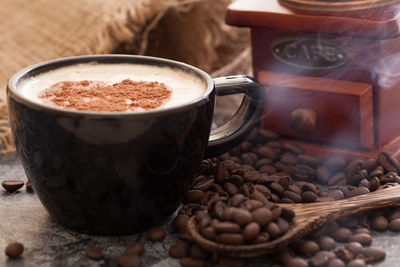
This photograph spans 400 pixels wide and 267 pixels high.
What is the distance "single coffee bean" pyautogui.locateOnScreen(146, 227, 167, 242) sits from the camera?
1.32 m

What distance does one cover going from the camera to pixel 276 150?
1820 mm

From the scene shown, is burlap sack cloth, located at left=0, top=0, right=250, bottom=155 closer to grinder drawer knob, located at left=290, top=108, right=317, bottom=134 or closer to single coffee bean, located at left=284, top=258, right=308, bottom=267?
grinder drawer knob, located at left=290, top=108, right=317, bottom=134

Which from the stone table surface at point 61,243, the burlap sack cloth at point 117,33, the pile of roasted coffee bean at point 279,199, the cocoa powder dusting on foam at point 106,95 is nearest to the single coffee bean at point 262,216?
the pile of roasted coffee bean at point 279,199

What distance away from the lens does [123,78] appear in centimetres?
147

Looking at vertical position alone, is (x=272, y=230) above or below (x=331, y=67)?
below

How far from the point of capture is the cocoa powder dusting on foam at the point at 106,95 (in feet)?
4.14

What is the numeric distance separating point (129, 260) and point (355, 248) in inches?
20.6

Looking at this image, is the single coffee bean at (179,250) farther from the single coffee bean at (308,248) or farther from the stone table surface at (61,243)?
the single coffee bean at (308,248)

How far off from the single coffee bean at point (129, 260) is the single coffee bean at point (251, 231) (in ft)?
0.80

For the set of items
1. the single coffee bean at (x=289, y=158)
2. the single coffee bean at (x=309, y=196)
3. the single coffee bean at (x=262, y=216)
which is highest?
the single coffee bean at (x=262, y=216)

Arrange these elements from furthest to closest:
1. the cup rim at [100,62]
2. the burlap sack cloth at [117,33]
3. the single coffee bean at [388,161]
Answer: the burlap sack cloth at [117,33] → the single coffee bean at [388,161] → the cup rim at [100,62]

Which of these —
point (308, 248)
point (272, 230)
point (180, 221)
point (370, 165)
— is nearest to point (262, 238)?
point (272, 230)

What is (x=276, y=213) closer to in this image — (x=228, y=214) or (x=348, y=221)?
(x=228, y=214)

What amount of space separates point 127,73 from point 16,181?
47 centimetres
